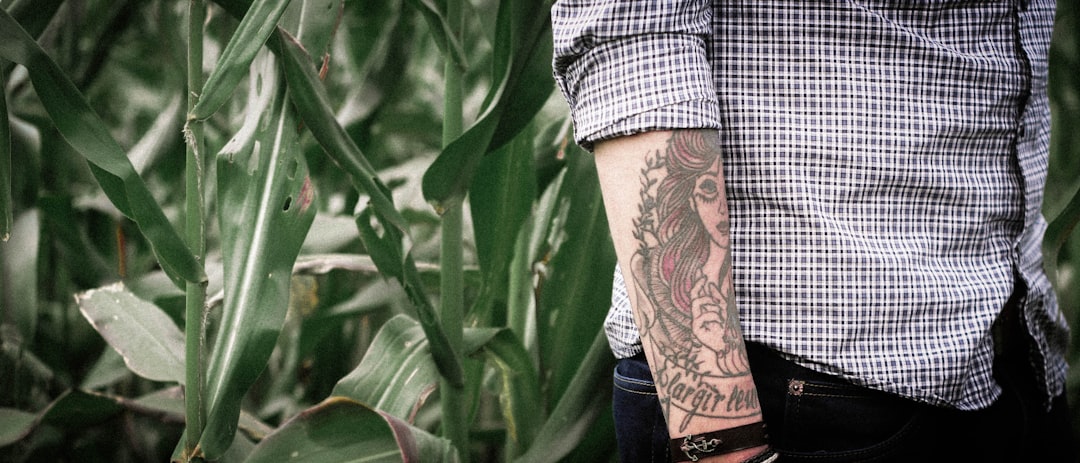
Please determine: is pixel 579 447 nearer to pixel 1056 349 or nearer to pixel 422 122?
pixel 1056 349

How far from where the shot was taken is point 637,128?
53 cm

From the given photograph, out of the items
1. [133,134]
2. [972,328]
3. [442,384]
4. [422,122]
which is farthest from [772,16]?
[133,134]

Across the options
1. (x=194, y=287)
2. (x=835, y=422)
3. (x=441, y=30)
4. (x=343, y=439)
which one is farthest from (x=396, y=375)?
(x=835, y=422)

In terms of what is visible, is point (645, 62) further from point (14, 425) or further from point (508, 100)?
point (14, 425)

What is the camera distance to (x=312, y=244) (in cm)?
114

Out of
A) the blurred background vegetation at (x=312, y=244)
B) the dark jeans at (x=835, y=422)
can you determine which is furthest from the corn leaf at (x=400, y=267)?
the dark jeans at (x=835, y=422)

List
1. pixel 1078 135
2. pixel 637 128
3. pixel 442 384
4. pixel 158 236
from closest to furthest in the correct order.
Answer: pixel 637 128
pixel 158 236
pixel 442 384
pixel 1078 135

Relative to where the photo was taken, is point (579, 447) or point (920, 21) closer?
point (920, 21)

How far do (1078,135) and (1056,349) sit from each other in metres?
0.76

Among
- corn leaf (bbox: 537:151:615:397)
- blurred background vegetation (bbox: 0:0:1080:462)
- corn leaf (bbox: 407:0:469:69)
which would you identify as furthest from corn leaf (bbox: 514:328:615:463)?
corn leaf (bbox: 407:0:469:69)

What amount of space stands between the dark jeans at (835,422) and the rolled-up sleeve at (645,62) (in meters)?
0.18

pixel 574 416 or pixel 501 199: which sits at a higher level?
pixel 501 199

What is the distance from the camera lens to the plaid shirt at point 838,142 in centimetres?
54

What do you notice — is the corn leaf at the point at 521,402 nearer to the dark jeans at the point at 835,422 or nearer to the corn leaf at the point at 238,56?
the dark jeans at the point at 835,422
